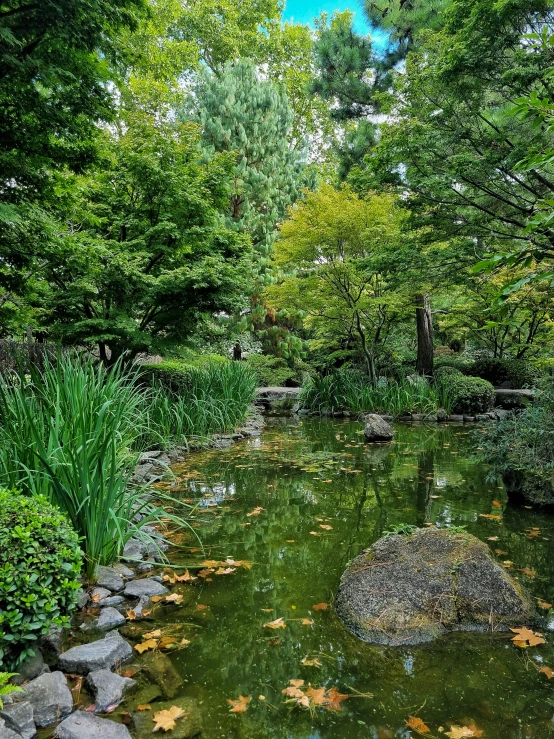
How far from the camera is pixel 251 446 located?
22.8 feet

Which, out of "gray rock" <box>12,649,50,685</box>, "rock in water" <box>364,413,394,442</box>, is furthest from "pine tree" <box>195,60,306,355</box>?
"gray rock" <box>12,649,50,685</box>

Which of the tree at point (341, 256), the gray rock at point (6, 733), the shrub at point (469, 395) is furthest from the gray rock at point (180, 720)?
the shrub at point (469, 395)

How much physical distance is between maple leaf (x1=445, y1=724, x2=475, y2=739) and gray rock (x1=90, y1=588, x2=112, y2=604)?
173 cm

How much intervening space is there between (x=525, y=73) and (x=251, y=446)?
18.2 feet

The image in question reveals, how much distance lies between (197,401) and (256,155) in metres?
10.4

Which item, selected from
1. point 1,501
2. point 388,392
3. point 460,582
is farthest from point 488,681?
point 388,392

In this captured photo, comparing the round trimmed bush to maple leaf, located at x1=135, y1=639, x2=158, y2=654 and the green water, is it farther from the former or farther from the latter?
the green water

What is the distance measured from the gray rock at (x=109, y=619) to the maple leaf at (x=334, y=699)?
3.51 feet

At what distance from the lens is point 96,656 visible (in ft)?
6.02

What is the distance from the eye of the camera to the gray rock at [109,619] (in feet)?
7.08

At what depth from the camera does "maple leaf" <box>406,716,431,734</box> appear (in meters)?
1.57

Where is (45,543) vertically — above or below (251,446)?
above

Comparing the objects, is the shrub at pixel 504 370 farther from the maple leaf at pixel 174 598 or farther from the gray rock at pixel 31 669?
the gray rock at pixel 31 669

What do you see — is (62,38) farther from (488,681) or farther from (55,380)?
(488,681)
